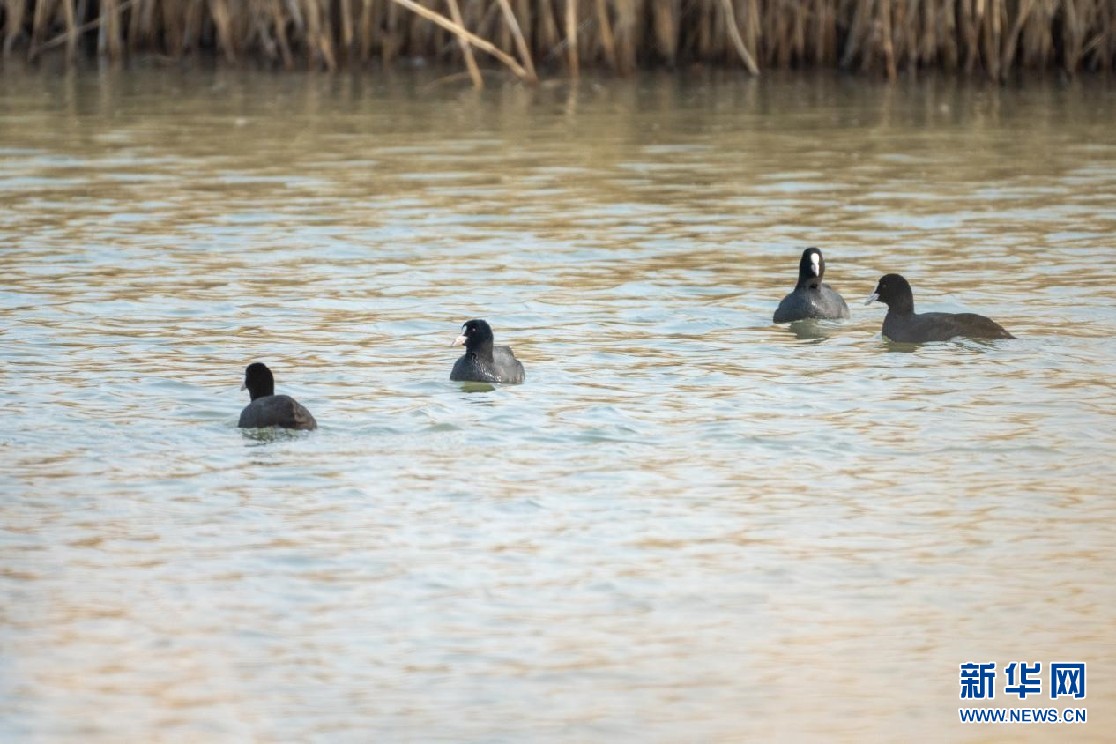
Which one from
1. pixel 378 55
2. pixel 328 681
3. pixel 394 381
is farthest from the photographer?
pixel 378 55

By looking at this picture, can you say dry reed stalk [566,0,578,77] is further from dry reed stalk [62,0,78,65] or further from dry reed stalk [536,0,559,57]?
dry reed stalk [62,0,78,65]

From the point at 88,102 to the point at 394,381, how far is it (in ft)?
47.9

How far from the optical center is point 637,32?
27.4 m

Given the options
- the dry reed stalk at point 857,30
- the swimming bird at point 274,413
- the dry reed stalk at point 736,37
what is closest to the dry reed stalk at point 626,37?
the dry reed stalk at point 736,37

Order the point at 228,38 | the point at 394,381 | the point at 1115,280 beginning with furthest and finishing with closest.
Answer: the point at 228,38 < the point at 1115,280 < the point at 394,381

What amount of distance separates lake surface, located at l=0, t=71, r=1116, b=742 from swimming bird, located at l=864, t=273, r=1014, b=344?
0.43ft

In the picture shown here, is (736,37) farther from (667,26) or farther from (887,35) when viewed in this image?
(887,35)

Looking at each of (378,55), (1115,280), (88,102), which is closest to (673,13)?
(378,55)

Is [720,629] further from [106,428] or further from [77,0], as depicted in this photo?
[77,0]

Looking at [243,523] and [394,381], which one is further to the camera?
[394,381]

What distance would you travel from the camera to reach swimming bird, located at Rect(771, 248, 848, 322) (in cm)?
1221

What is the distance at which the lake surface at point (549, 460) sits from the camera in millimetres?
6531

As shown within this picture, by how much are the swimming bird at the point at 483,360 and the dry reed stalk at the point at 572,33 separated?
14.3 metres

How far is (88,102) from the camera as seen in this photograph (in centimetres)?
2434
